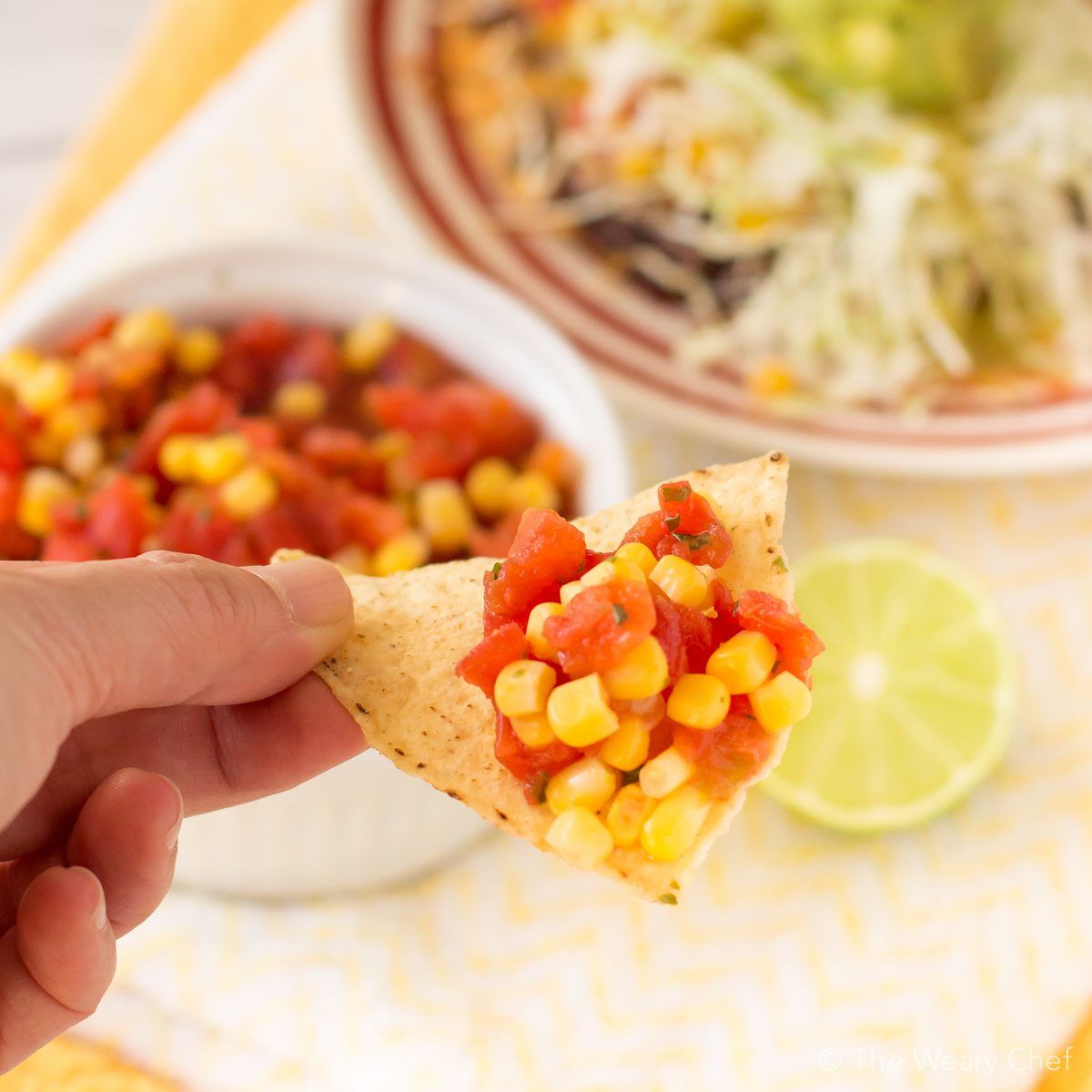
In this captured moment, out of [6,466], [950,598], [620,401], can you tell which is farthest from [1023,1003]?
[6,466]

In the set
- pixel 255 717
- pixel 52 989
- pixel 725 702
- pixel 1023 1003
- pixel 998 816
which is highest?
pixel 725 702

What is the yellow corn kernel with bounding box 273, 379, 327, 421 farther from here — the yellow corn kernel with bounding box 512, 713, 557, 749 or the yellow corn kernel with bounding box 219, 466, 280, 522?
the yellow corn kernel with bounding box 512, 713, 557, 749

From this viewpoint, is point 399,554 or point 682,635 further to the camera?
point 399,554

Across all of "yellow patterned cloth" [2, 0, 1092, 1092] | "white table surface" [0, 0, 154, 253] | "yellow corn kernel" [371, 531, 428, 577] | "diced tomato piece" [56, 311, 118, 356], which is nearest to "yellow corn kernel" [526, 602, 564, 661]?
"yellow corn kernel" [371, 531, 428, 577]

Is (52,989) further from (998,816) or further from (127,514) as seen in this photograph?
(998,816)

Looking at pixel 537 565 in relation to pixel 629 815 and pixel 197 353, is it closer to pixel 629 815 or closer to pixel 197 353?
pixel 629 815

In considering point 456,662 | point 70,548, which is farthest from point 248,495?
point 456,662
